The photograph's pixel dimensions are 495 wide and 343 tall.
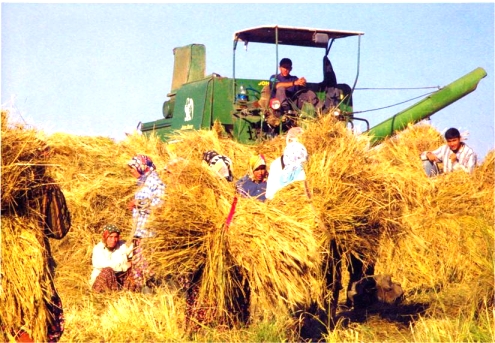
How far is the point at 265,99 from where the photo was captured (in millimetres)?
12141

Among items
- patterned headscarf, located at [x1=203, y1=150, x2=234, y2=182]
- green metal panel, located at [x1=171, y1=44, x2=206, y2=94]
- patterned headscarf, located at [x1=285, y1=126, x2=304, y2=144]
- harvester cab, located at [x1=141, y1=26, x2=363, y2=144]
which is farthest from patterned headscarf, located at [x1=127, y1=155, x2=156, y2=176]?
green metal panel, located at [x1=171, y1=44, x2=206, y2=94]

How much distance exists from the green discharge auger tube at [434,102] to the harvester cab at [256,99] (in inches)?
30.4

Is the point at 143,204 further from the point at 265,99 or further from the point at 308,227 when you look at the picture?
the point at 265,99

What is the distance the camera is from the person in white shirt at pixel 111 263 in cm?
967

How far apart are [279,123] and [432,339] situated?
5303 mm

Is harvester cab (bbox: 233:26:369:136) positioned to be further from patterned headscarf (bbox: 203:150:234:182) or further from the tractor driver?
patterned headscarf (bbox: 203:150:234:182)

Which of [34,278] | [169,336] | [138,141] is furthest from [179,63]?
[34,278]

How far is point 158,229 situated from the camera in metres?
7.11

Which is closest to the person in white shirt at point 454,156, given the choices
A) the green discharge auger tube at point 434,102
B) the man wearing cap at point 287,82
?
the man wearing cap at point 287,82

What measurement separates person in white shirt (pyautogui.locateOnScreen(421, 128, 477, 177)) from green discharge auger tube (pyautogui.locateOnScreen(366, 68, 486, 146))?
89.5 inches

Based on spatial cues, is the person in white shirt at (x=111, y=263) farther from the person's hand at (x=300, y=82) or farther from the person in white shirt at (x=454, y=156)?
the person in white shirt at (x=454, y=156)

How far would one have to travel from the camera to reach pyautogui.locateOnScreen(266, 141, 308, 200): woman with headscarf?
7.66 m

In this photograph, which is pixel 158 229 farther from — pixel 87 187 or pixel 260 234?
pixel 87 187

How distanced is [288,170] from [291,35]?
5.48m
